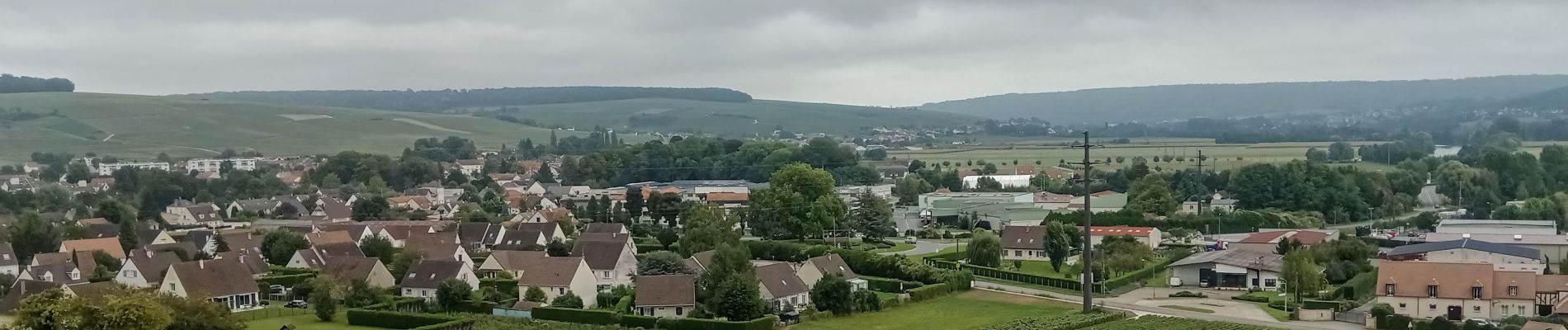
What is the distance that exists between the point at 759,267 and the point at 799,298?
3.99 feet

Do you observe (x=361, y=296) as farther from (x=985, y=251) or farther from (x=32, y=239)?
(x=32, y=239)

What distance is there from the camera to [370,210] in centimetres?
5972

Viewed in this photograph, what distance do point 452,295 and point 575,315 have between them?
382cm

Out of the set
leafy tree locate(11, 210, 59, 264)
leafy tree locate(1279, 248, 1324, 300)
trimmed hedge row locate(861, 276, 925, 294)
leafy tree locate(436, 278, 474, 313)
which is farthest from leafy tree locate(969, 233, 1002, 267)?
leafy tree locate(11, 210, 59, 264)

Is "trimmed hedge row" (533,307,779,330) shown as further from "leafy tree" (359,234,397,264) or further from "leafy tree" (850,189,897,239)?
"leafy tree" (850,189,897,239)

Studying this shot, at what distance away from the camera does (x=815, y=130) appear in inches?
7146

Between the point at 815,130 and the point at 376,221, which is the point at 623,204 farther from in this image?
the point at 815,130

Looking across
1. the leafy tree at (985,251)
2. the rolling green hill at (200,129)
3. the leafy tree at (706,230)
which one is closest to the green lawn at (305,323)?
the leafy tree at (706,230)

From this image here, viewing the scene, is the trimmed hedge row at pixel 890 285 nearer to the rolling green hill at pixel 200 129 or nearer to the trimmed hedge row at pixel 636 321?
the trimmed hedge row at pixel 636 321

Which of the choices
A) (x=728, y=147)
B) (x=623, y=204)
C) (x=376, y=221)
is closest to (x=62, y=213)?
(x=376, y=221)

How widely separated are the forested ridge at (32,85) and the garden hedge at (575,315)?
149 m

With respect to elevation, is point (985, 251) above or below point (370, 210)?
above

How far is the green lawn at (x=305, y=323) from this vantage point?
102 feet

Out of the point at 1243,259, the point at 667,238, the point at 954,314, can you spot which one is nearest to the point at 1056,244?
the point at 1243,259
